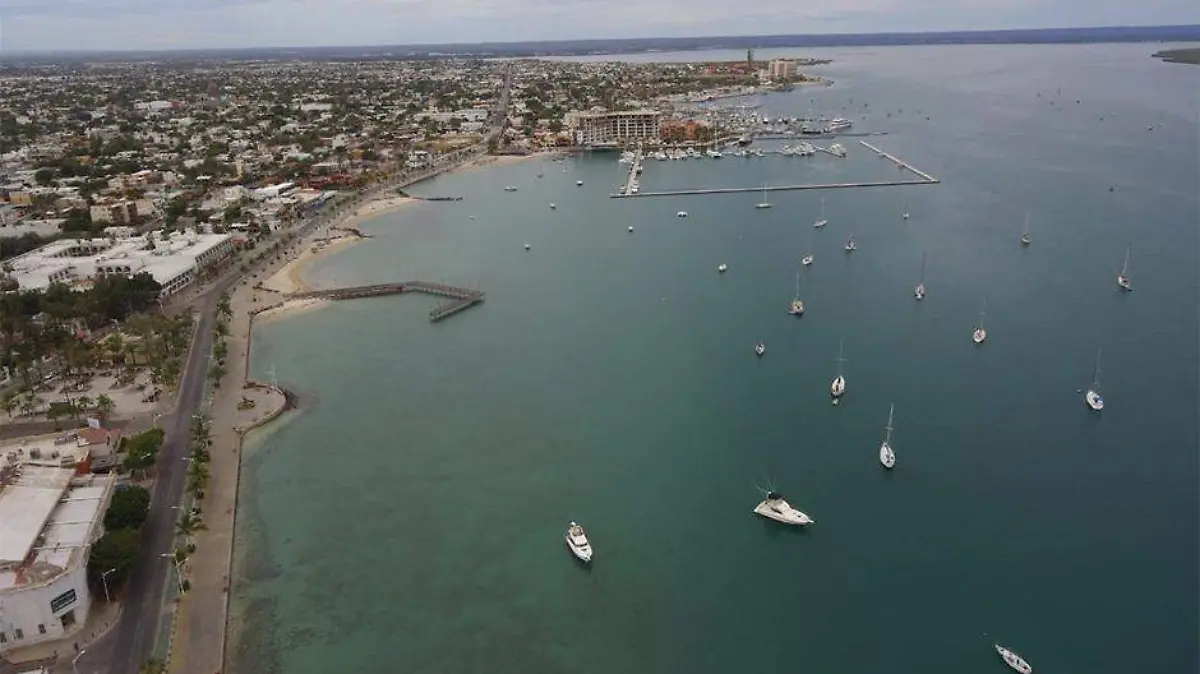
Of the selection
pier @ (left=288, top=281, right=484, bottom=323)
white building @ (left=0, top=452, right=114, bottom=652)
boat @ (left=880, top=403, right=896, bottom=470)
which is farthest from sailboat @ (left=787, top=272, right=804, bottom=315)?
white building @ (left=0, top=452, right=114, bottom=652)

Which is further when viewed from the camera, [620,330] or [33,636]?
[620,330]

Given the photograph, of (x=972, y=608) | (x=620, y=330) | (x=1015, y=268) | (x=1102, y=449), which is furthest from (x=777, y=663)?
(x=1015, y=268)

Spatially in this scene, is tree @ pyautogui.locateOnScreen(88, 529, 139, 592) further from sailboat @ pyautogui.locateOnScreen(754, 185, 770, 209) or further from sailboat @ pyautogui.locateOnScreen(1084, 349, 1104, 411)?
sailboat @ pyautogui.locateOnScreen(754, 185, 770, 209)

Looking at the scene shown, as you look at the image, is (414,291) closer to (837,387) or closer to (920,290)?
(837,387)

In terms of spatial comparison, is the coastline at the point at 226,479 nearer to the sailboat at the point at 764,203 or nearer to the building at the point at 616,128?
the sailboat at the point at 764,203

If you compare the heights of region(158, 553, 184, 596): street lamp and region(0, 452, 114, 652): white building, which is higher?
region(0, 452, 114, 652): white building

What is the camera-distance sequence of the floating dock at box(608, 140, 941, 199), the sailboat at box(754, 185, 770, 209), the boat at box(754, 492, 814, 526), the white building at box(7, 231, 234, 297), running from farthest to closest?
the floating dock at box(608, 140, 941, 199)
the sailboat at box(754, 185, 770, 209)
the white building at box(7, 231, 234, 297)
the boat at box(754, 492, 814, 526)

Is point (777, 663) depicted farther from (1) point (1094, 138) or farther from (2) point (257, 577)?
(1) point (1094, 138)
